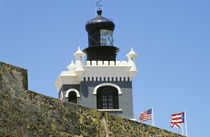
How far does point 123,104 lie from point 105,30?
6892 mm

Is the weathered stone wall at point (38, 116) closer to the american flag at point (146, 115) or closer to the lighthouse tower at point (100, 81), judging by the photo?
the american flag at point (146, 115)

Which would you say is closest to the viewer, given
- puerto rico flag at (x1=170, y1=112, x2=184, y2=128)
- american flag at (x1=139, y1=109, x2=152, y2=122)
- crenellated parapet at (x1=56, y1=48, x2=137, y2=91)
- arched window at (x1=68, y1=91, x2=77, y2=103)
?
puerto rico flag at (x1=170, y1=112, x2=184, y2=128)

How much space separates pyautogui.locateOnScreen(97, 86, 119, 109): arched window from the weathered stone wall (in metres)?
31.6

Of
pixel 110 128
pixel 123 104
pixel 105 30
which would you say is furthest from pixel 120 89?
pixel 110 128

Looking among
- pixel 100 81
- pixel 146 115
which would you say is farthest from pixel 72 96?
pixel 146 115

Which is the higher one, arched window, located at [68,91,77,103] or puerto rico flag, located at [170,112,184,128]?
arched window, located at [68,91,77,103]

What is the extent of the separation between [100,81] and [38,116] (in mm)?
34008

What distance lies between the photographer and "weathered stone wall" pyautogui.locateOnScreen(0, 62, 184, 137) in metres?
7.95

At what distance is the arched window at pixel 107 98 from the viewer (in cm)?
4184

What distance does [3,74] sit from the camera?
26.6 feet

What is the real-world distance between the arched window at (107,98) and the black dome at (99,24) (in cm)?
545

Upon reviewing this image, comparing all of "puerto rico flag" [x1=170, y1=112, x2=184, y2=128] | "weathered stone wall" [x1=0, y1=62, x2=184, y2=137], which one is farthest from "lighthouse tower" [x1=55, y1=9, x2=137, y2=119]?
"weathered stone wall" [x1=0, y1=62, x2=184, y2=137]

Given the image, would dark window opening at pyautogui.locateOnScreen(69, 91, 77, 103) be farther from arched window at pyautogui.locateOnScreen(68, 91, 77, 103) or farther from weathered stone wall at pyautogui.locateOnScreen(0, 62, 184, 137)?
weathered stone wall at pyautogui.locateOnScreen(0, 62, 184, 137)

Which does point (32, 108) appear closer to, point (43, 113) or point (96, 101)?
point (43, 113)
